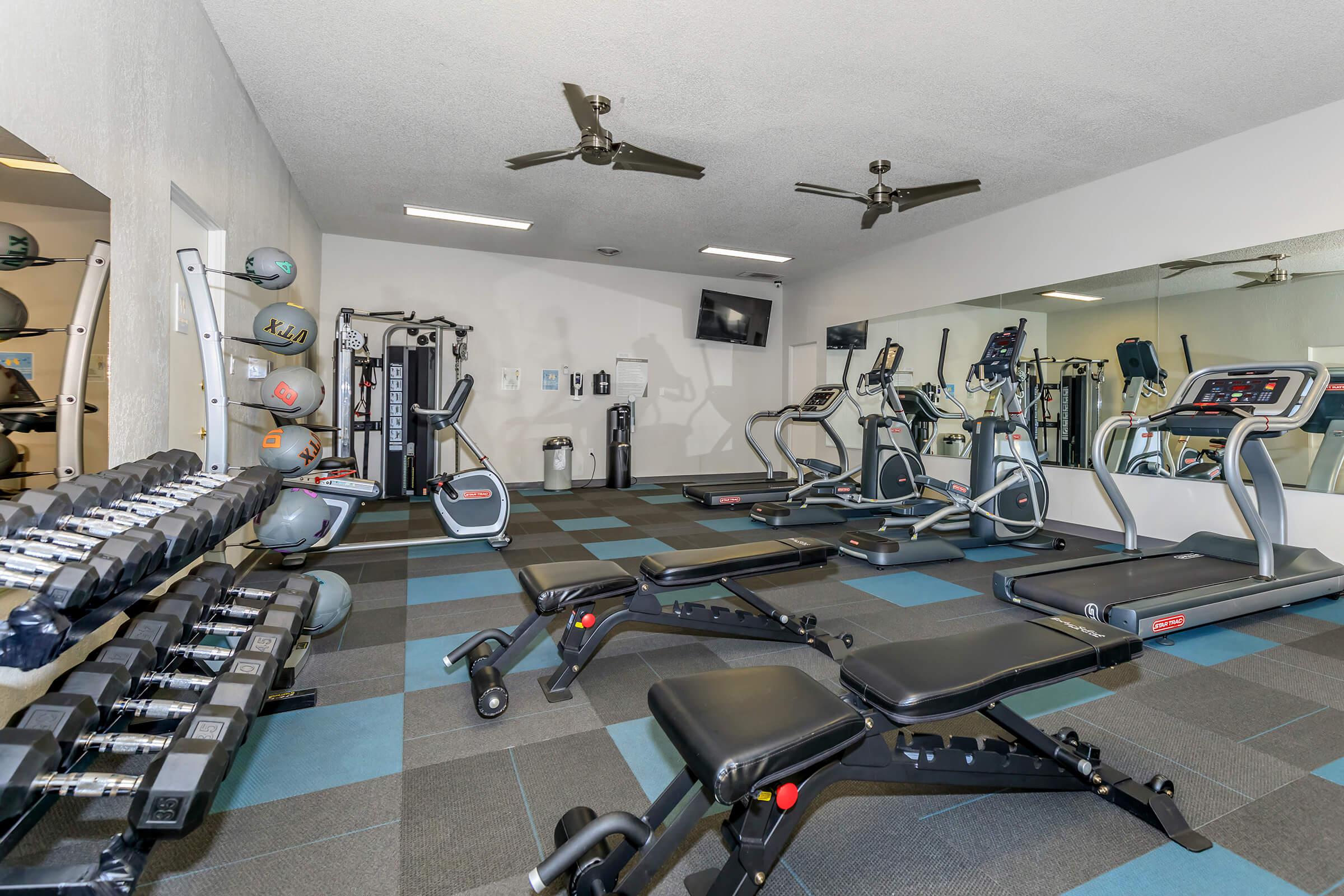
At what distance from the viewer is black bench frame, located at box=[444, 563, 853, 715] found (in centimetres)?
236

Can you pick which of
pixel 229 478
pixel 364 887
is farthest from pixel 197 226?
pixel 364 887

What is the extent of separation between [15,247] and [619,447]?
21.6 ft

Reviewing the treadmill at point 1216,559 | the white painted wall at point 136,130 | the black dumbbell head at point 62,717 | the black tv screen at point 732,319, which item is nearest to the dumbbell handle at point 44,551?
the black dumbbell head at point 62,717

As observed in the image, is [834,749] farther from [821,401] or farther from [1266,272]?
[821,401]

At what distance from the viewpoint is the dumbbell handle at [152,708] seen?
1.30 m

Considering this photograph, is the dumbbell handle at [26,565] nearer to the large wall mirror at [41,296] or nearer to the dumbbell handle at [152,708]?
the dumbbell handle at [152,708]

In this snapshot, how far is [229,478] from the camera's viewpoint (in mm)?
2176

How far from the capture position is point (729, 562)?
2.64 metres

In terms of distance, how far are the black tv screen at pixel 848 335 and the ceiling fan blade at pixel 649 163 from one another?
4.36 metres

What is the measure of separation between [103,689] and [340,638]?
168 cm

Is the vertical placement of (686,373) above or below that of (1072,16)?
below

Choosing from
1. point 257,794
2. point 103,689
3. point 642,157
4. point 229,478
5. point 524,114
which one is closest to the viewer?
point 103,689

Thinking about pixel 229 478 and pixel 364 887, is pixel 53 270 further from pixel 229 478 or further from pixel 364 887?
pixel 364 887

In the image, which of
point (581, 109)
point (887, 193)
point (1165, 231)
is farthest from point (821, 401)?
point (581, 109)
